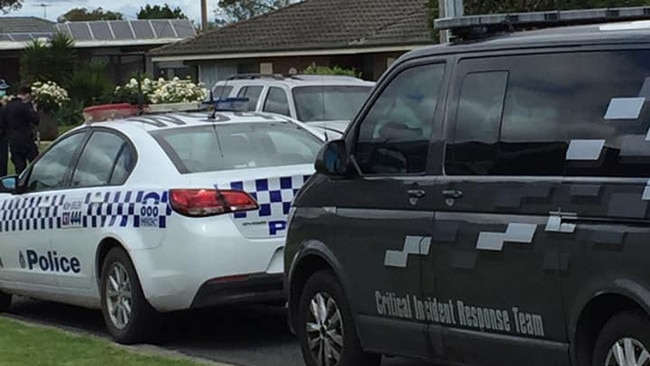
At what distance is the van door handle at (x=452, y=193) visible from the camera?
6.56 m

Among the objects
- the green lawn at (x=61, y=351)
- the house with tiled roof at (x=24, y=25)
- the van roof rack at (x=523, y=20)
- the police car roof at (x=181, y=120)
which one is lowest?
the green lawn at (x=61, y=351)

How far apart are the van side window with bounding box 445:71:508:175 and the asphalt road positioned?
6.84ft

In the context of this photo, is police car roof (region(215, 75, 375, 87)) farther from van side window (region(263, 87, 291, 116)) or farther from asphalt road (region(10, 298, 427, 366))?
asphalt road (region(10, 298, 427, 366))

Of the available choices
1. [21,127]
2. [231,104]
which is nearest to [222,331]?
[231,104]

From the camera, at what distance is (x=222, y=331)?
10148mm

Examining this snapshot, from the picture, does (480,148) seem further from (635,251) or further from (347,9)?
(347,9)

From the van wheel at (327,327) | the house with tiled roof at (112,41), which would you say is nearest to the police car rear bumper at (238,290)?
the van wheel at (327,327)

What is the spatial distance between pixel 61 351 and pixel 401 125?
10.7 ft

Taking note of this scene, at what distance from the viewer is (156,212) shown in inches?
357

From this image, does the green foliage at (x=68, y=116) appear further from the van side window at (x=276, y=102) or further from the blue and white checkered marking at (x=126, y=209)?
the blue and white checkered marking at (x=126, y=209)

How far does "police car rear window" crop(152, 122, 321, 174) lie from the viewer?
31.0ft

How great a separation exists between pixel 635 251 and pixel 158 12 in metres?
96.5

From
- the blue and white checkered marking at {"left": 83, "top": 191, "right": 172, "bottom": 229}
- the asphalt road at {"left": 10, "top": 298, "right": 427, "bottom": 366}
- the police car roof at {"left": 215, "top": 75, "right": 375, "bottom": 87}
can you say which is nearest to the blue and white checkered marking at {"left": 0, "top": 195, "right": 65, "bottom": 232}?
the blue and white checkered marking at {"left": 83, "top": 191, "right": 172, "bottom": 229}

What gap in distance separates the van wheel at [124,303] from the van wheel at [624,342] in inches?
166
